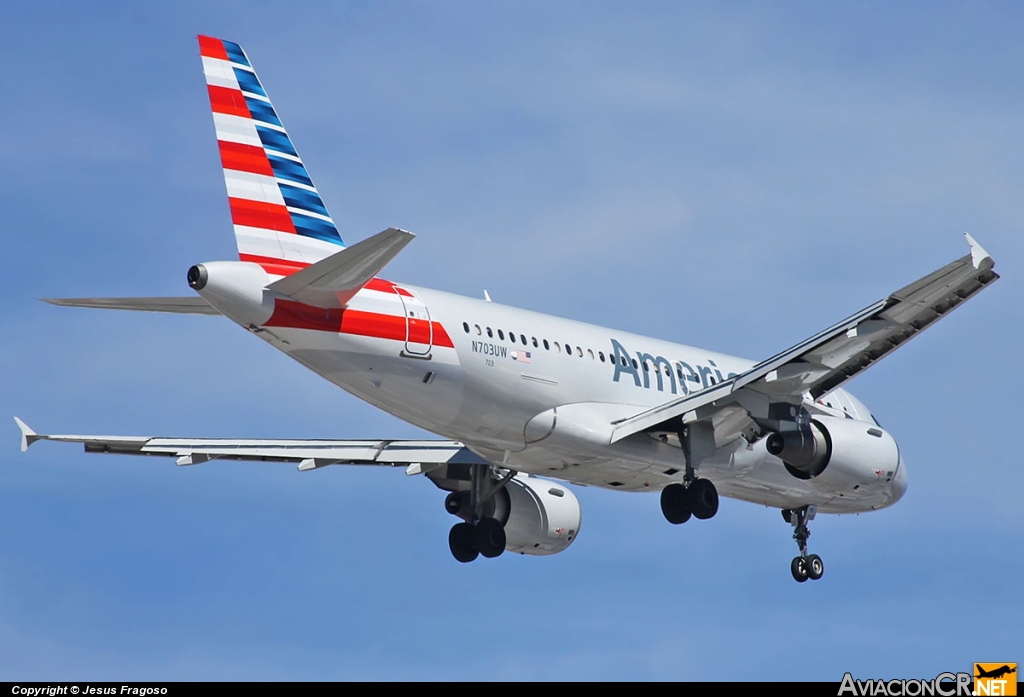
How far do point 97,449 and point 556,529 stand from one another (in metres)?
9.91

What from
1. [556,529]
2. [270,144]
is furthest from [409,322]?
[556,529]

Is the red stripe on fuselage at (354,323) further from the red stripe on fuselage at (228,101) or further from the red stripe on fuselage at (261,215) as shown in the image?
the red stripe on fuselage at (228,101)

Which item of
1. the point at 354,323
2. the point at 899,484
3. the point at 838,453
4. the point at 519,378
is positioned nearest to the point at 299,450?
the point at 519,378

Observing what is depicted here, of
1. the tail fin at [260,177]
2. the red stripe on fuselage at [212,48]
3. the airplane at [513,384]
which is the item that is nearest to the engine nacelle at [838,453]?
the airplane at [513,384]

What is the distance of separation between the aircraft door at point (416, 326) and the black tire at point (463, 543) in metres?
6.89

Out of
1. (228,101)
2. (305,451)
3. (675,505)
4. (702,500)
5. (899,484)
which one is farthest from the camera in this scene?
(899,484)

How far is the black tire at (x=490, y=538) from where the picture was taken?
107 feet

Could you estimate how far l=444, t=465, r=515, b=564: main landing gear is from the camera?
32.7m

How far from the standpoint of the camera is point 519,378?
1121 inches

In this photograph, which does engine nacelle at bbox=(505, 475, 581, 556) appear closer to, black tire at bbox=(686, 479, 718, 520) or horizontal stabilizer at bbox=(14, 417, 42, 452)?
black tire at bbox=(686, 479, 718, 520)

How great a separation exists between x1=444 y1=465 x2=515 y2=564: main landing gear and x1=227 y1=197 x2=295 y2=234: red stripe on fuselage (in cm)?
868

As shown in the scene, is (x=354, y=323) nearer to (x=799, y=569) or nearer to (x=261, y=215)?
(x=261, y=215)

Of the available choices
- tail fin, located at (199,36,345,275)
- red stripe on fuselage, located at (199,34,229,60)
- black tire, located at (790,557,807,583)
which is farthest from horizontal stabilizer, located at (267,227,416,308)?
black tire, located at (790,557,807,583)

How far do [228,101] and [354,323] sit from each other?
4398mm
